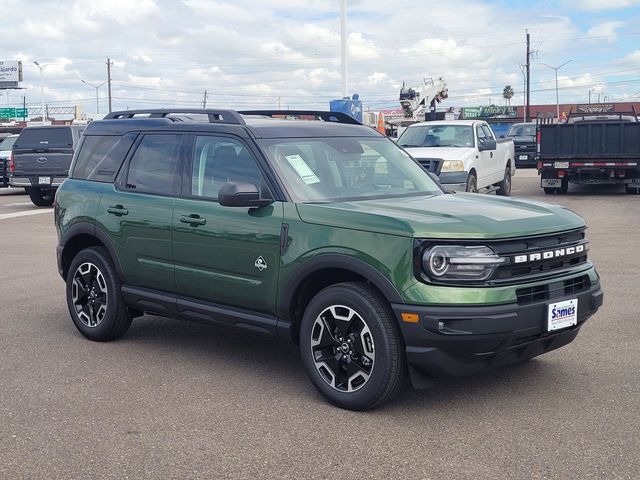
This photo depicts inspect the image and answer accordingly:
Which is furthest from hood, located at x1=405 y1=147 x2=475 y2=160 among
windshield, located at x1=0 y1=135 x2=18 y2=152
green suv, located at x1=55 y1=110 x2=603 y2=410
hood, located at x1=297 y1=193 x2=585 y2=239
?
windshield, located at x1=0 y1=135 x2=18 y2=152

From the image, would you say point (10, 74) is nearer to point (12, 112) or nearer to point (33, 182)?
point (12, 112)

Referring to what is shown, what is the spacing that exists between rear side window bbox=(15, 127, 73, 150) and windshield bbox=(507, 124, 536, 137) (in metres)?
19.0

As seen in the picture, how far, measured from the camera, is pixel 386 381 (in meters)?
4.96

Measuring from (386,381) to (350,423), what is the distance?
0.33m

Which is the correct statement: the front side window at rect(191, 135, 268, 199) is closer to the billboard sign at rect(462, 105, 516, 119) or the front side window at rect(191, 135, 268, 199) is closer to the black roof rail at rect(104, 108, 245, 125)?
the black roof rail at rect(104, 108, 245, 125)

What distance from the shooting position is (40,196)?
20766 millimetres

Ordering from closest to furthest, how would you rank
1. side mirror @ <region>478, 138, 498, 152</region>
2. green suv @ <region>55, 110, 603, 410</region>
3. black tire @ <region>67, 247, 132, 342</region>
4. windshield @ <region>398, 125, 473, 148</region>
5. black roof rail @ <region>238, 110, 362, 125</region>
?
green suv @ <region>55, 110, 603, 410</region>
black tire @ <region>67, 247, 132, 342</region>
black roof rail @ <region>238, 110, 362, 125</region>
side mirror @ <region>478, 138, 498, 152</region>
windshield @ <region>398, 125, 473, 148</region>

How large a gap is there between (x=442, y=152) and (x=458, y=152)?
1.00ft

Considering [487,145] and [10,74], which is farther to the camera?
[10,74]

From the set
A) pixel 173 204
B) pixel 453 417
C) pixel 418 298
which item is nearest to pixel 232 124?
pixel 173 204

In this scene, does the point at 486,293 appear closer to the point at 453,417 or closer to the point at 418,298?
the point at 418,298

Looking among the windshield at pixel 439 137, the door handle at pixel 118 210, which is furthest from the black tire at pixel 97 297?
the windshield at pixel 439 137

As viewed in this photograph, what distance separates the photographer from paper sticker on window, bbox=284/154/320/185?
19.1 ft

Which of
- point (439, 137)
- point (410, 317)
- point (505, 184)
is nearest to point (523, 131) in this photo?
point (505, 184)
